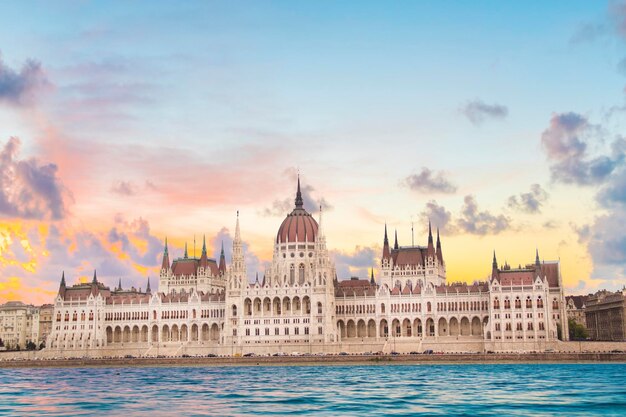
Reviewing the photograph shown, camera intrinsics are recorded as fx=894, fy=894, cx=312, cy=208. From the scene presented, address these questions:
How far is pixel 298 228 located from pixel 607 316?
212 ft

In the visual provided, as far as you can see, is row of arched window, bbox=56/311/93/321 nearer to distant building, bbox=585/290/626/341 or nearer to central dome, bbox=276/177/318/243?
central dome, bbox=276/177/318/243

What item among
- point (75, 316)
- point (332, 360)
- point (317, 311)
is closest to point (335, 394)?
point (332, 360)

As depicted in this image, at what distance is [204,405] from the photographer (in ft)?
228

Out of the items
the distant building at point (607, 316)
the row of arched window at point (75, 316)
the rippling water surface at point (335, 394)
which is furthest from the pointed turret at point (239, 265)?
the distant building at point (607, 316)

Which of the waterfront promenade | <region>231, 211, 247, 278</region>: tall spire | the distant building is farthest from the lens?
<region>231, 211, 247, 278</region>: tall spire

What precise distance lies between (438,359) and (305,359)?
70.0 feet

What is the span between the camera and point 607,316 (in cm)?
17962

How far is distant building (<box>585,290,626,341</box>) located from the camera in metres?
170

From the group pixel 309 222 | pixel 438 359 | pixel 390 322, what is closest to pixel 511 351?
pixel 438 359

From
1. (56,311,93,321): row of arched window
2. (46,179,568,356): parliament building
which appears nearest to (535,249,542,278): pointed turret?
(46,179,568,356): parliament building

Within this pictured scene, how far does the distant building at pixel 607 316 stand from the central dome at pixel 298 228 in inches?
2376

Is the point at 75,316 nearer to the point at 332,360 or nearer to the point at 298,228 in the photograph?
the point at 298,228

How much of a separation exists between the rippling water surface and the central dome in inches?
2888

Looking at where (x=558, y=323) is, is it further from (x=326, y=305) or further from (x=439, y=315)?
(x=326, y=305)
